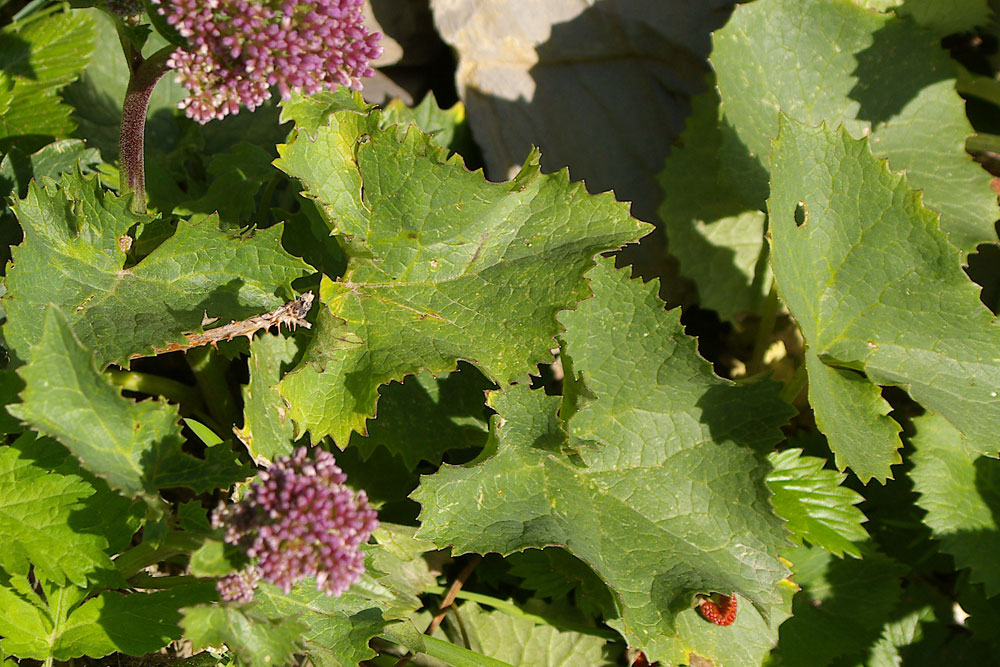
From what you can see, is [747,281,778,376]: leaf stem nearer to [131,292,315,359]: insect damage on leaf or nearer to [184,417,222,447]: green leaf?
[131,292,315,359]: insect damage on leaf

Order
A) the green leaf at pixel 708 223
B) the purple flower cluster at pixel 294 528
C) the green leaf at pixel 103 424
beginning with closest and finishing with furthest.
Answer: the purple flower cluster at pixel 294 528, the green leaf at pixel 103 424, the green leaf at pixel 708 223

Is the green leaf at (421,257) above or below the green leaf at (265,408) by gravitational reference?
above

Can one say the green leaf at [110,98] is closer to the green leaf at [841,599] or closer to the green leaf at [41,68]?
the green leaf at [41,68]

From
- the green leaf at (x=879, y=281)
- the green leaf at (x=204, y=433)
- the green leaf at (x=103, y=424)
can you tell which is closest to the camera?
the green leaf at (x=103, y=424)

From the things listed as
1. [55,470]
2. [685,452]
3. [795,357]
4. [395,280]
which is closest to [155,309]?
[55,470]

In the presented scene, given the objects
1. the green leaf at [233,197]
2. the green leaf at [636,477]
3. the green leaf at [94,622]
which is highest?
the green leaf at [233,197]

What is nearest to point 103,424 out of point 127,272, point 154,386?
point 127,272

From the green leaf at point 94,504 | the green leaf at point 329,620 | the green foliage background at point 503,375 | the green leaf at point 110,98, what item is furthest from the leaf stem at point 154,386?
the green leaf at point 110,98
